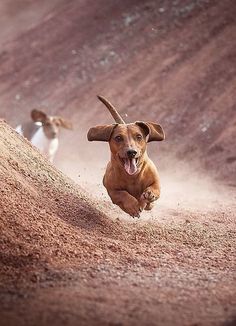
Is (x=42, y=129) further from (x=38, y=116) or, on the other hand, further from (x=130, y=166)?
(x=130, y=166)

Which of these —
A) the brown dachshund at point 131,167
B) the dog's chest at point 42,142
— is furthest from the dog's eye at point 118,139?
the dog's chest at point 42,142

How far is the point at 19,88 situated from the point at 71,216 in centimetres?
1632

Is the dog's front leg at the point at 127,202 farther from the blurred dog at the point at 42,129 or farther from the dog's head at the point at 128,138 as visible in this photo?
the blurred dog at the point at 42,129

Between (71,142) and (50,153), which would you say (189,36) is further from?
(50,153)

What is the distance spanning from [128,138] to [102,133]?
17.5 inches

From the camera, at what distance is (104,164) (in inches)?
624

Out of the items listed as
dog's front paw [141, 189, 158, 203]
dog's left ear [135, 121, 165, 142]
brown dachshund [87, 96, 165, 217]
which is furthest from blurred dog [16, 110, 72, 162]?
dog's front paw [141, 189, 158, 203]

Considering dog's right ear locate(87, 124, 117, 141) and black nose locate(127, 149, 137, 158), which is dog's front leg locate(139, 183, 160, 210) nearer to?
black nose locate(127, 149, 137, 158)

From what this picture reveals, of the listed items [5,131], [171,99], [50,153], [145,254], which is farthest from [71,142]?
[145,254]

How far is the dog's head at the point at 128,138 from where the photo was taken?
7914mm

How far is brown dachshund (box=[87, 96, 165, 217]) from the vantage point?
7961mm

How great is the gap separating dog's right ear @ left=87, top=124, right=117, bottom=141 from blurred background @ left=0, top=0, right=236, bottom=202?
3510mm

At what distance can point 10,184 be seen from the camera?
24.9 feet

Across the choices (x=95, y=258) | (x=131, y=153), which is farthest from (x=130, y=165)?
(x=95, y=258)
